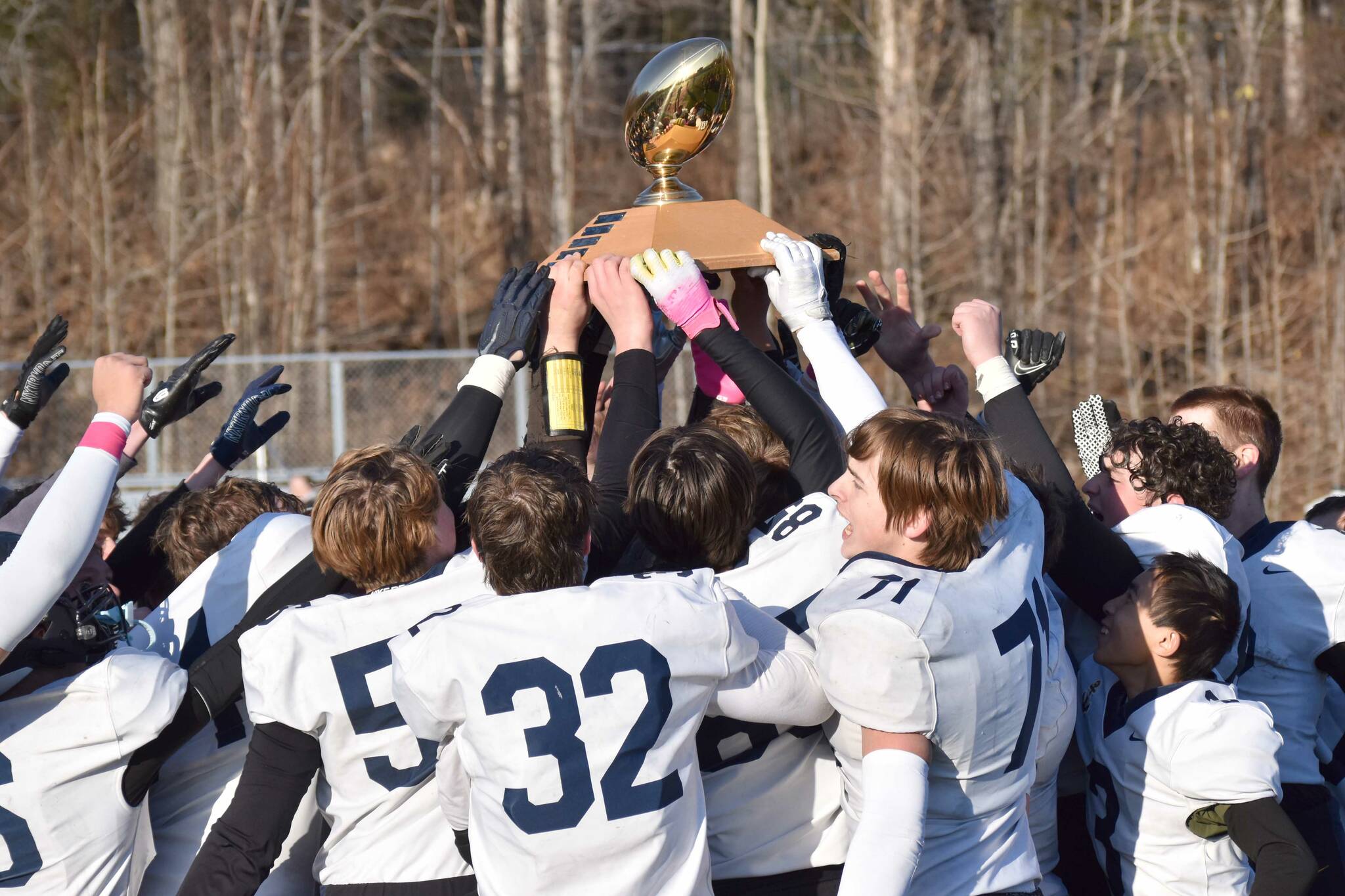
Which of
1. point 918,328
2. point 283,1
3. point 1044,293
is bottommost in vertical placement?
point 1044,293

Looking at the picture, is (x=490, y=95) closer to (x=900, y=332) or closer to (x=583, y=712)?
(x=900, y=332)

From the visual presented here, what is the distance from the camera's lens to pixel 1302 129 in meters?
15.9

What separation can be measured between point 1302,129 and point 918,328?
1496cm

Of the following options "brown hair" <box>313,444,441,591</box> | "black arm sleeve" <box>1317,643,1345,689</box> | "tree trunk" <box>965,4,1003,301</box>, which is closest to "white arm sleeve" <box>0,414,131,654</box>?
"brown hair" <box>313,444,441,591</box>

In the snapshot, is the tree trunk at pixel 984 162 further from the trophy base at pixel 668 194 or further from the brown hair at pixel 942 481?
the brown hair at pixel 942 481

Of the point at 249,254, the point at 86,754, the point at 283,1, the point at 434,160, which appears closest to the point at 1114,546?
the point at 86,754

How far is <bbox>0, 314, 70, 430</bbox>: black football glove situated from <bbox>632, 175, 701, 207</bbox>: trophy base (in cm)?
148

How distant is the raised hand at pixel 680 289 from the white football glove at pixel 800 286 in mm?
165

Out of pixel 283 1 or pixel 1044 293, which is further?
pixel 283 1

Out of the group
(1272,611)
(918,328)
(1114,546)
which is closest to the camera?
(1114,546)

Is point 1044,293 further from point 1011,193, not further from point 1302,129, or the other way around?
point 1302,129

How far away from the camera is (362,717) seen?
2.30 meters

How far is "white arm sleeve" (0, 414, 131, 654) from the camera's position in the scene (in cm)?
221

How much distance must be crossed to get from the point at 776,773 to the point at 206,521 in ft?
5.02
